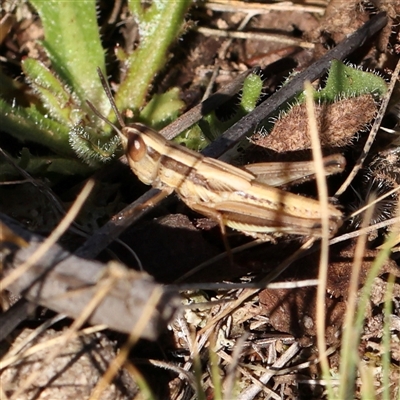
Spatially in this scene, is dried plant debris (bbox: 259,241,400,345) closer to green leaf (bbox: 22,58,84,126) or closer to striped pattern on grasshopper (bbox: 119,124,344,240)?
striped pattern on grasshopper (bbox: 119,124,344,240)

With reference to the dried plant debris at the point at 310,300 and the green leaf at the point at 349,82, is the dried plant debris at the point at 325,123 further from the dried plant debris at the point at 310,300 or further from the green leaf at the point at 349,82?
the dried plant debris at the point at 310,300

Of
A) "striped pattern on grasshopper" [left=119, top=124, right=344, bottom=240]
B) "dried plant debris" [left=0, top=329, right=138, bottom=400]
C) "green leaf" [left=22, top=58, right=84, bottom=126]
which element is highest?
"green leaf" [left=22, top=58, right=84, bottom=126]

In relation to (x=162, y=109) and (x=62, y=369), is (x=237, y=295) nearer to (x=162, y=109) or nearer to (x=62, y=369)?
(x=62, y=369)

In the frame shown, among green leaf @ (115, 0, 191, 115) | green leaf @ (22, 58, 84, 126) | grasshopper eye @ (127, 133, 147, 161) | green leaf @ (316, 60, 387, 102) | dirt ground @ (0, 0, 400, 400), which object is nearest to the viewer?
dirt ground @ (0, 0, 400, 400)

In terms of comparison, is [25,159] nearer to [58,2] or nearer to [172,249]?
[172,249]

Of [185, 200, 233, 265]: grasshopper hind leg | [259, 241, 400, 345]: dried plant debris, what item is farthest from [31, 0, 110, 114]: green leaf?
[259, 241, 400, 345]: dried plant debris

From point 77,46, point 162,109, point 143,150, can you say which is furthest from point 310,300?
point 77,46
